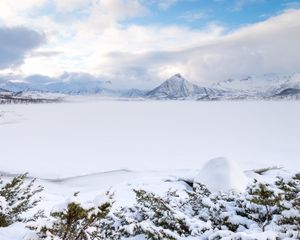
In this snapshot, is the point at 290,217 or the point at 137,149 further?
the point at 137,149

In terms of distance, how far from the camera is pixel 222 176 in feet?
44.0

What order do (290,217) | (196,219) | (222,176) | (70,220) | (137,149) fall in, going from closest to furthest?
1. (70,220)
2. (290,217)
3. (196,219)
4. (222,176)
5. (137,149)

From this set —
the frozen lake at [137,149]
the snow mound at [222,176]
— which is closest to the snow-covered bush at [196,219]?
the snow mound at [222,176]

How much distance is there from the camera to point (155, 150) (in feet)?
97.1

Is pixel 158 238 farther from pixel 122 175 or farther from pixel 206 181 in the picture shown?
pixel 122 175

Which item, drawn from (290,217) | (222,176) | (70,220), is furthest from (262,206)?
(222,176)

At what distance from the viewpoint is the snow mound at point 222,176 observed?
1311 cm

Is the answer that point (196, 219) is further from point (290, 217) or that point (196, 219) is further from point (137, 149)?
point (137, 149)

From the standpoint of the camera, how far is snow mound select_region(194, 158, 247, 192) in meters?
13.1

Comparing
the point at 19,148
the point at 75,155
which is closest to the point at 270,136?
the point at 75,155

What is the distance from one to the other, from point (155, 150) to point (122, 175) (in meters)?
8.58

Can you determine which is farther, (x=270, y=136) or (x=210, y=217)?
(x=270, y=136)

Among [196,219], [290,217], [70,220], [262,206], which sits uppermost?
[70,220]

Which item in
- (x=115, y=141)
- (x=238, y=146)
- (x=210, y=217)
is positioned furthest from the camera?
(x=115, y=141)
